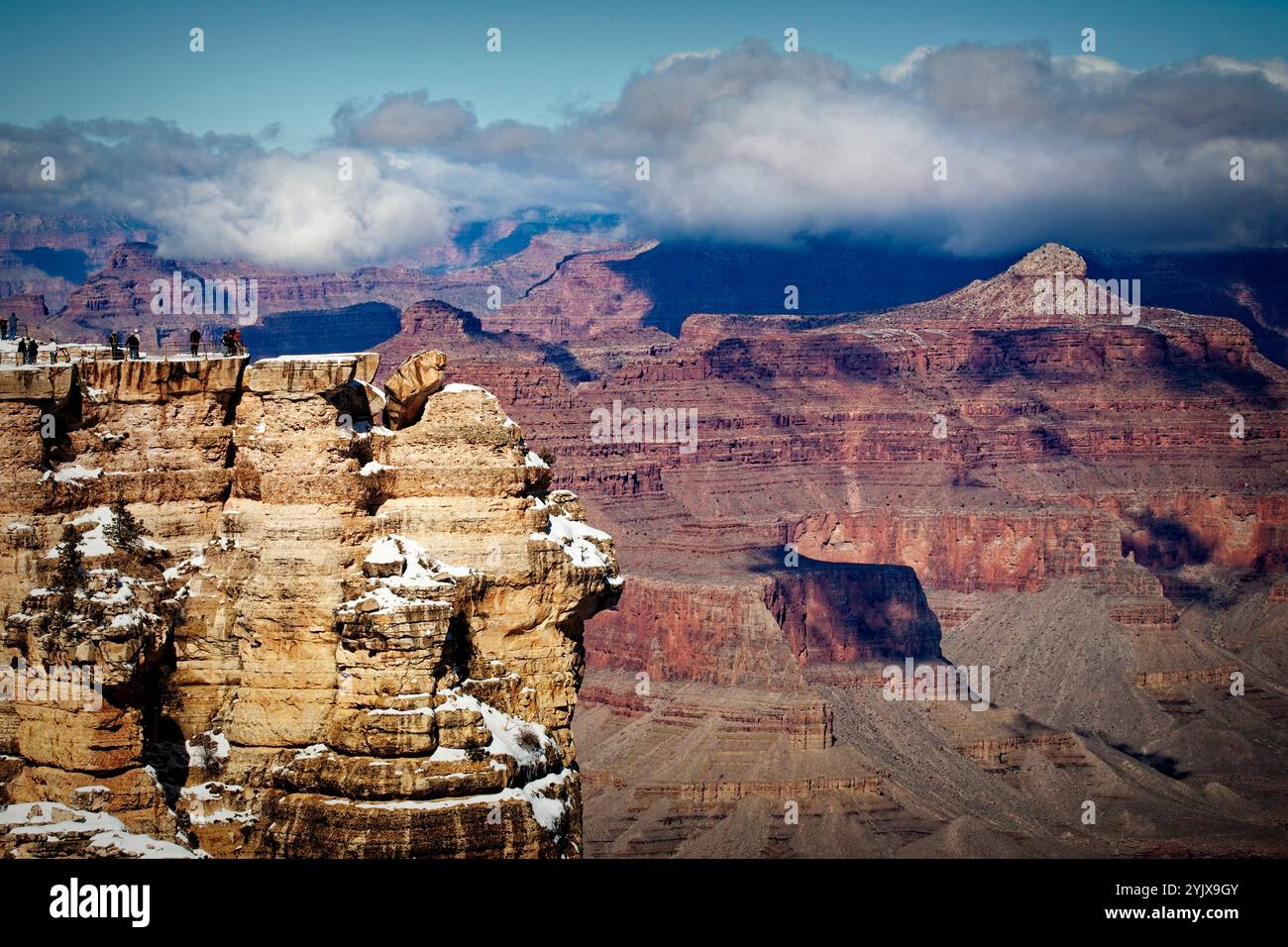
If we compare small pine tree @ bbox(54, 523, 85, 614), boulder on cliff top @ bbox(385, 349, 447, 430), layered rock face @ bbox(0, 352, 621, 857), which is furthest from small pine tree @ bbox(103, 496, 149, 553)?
boulder on cliff top @ bbox(385, 349, 447, 430)

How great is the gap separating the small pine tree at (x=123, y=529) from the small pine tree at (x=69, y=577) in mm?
1034

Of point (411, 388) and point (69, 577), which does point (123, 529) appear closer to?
point (69, 577)

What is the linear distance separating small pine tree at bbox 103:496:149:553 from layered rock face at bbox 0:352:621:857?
97 millimetres

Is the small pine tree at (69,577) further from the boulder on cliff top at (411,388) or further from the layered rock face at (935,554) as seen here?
the layered rock face at (935,554)

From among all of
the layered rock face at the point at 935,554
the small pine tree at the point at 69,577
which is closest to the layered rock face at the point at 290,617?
the small pine tree at the point at 69,577

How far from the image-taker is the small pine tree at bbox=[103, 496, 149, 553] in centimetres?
3212

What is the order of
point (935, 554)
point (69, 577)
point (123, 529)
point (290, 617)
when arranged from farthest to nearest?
point (935, 554) → point (123, 529) → point (290, 617) → point (69, 577)

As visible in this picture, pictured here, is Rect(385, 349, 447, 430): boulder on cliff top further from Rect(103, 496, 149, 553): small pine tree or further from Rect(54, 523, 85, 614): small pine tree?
Rect(54, 523, 85, 614): small pine tree

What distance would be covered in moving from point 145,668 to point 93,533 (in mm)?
2689

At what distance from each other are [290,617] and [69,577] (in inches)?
138

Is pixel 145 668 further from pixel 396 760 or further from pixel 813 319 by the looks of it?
pixel 813 319

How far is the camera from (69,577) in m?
30.2

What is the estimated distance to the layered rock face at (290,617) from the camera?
1132 inches

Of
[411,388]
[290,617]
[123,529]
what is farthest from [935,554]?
[290,617]
